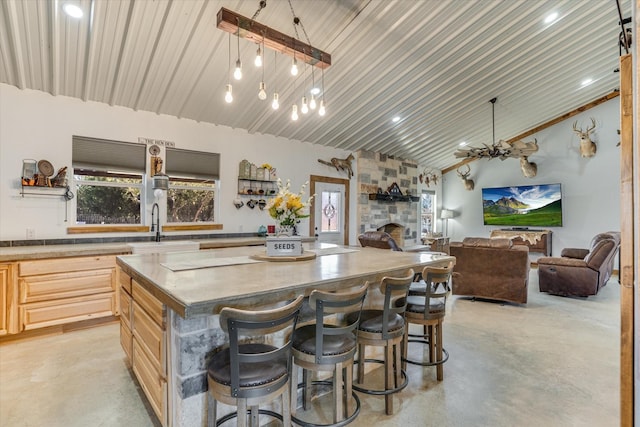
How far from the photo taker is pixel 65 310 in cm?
358

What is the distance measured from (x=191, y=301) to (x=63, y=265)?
3.08m

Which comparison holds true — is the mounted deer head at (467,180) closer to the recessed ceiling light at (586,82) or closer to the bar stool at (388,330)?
the recessed ceiling light at (586,82)

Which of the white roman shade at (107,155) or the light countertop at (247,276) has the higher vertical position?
the white roman shade at (107,155)

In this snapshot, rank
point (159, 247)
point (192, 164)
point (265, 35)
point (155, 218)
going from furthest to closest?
point (192, 164), point (155, 218), point (159, 247), point (265, 35)

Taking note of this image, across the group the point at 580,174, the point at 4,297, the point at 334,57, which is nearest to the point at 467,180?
the point at 580,174

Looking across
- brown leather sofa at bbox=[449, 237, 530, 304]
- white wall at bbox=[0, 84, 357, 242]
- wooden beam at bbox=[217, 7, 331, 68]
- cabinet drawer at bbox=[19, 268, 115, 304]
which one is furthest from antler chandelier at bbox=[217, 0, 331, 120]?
brown leather sofa at bbox=[449, 237, 530, 304]

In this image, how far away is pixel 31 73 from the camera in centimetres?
361

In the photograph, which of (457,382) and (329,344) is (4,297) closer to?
(329,344)

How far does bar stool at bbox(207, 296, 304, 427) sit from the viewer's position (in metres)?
1.44

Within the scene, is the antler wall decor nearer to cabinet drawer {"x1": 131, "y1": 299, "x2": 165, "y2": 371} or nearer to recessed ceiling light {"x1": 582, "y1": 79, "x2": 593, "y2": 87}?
recessed ceiling light {"x1": 582, "y1": 79, "x2": 593, "y2": 87}

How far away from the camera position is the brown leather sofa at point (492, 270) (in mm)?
4695

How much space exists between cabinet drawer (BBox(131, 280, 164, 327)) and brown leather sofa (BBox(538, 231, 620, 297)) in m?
5.93

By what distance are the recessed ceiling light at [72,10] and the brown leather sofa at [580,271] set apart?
6985 mm

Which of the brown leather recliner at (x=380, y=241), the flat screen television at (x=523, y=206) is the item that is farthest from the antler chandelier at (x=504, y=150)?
the brown leather recliner at (x=380, y=241)
